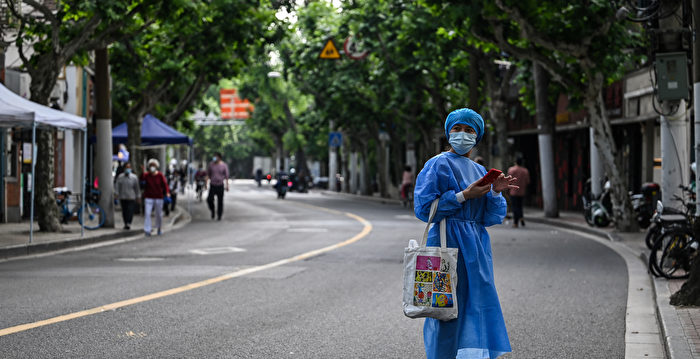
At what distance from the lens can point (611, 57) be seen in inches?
883

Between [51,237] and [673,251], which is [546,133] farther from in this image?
[673,251]

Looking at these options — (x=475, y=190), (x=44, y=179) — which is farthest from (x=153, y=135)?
(x=475, y=190)

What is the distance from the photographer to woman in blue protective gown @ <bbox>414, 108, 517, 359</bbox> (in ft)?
18.1

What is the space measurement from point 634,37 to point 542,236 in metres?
6.58

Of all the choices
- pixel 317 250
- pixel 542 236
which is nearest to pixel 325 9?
pixel 542 236

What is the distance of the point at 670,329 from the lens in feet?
26.2

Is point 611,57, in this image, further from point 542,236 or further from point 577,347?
point 577,347

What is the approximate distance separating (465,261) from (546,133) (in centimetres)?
2324

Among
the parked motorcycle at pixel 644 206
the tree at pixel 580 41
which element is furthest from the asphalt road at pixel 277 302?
the tree at pixel 580 41

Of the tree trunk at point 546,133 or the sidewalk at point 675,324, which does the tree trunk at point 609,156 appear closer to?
the tree trunk at point 546,133

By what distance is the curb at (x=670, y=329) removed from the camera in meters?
7.05

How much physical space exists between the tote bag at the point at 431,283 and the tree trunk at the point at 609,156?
1720 cm

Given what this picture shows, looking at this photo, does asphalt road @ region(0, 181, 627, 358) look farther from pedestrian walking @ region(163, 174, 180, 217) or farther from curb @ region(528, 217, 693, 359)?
pedestrian walking @ region(163, 174, 180, 217)

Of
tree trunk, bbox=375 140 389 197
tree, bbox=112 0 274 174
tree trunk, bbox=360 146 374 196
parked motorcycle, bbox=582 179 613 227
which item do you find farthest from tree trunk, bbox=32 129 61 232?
tree trunk, bbox=360 146 374 196
